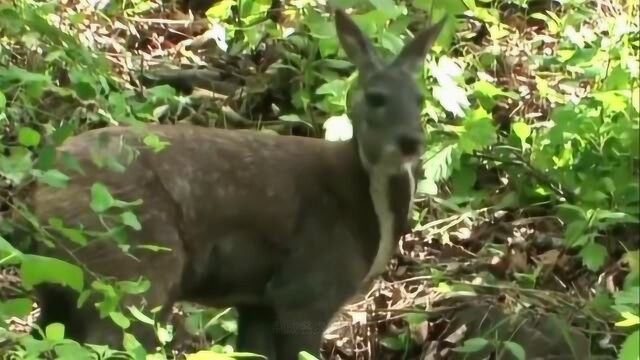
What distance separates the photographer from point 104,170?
505 cm

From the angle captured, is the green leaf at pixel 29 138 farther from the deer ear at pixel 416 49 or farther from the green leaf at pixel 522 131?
the green leaf at pixel 522 131

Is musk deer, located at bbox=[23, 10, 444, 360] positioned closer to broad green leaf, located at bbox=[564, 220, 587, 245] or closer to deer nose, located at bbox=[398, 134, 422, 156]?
deer nose, located at bbox=[398, 134, 422, 156]

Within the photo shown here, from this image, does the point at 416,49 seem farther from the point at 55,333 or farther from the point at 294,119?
the point at 55,333

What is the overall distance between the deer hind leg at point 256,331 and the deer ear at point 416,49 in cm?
120

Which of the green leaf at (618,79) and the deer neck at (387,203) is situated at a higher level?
the green leaf at (618,79)

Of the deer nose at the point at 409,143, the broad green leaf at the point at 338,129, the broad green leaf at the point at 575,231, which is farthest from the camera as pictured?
the broad green leaf at the point at 338,129

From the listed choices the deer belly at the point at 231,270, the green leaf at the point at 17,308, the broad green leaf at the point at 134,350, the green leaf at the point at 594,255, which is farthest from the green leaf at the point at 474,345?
the green leaf at the point at 17,308

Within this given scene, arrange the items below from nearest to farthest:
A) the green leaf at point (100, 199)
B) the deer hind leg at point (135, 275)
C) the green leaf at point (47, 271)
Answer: the green leaf at point (47, 271) < the green leaf at point (100, 199) < the deer hind leg at point (135, 275)

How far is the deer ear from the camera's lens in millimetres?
5586

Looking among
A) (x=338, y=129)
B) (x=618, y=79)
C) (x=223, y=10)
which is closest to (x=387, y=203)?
(x=338, y=129)

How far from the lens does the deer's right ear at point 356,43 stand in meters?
5.60

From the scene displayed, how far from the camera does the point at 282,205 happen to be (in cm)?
554

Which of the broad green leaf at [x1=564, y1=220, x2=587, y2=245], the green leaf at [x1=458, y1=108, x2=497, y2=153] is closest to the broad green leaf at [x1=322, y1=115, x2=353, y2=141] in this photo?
the green leaf at [x1=458, y1=108, x2=497, y2=153]

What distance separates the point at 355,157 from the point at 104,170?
45.6 inches
